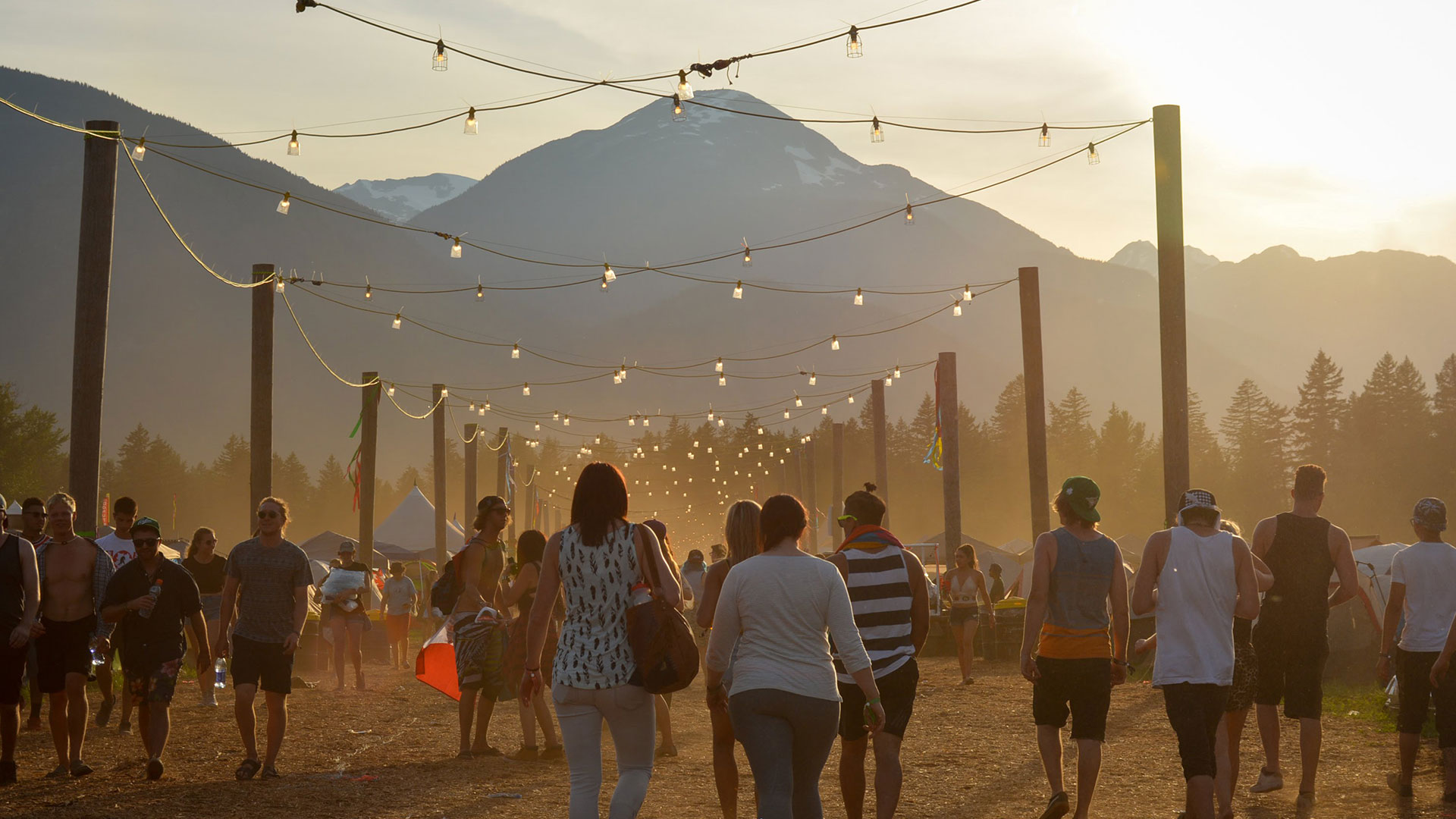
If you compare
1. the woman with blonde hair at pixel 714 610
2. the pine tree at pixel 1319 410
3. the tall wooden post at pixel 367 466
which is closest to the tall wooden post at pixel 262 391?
the tall wooden post at pixel 367 466

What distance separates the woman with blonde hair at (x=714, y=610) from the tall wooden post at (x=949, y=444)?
19534 mm

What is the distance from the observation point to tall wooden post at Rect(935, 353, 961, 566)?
2733 cm

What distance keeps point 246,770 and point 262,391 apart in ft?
39.3

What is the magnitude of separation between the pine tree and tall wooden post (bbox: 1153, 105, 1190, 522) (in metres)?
88.4

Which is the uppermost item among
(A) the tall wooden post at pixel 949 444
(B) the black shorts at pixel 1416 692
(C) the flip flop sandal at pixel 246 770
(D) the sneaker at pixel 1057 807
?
(A) the tall wooden post at pixel 949 444

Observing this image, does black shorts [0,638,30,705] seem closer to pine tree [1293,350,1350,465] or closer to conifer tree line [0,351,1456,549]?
conifer tree line [0,351,1456,549]

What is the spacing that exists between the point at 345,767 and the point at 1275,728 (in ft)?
22.5

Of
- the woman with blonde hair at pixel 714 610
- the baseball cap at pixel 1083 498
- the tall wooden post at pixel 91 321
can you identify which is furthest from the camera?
the tall wooden post at pixel 91 321

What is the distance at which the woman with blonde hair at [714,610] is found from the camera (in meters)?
7.03

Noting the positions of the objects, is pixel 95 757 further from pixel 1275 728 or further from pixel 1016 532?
pixel 1016 532

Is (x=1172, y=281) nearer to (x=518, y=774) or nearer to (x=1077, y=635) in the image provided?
(x=1077, y=635)

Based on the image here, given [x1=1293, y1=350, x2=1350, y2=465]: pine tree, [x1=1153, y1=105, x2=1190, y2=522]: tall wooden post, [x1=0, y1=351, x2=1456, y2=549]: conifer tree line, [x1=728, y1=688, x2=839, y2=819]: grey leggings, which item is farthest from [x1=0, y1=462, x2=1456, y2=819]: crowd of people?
[x1=1293, y1=350, x2=1350, y2=465]: pine tree

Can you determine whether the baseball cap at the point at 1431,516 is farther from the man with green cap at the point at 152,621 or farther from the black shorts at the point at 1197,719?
the man with green cap at the point at 152,621

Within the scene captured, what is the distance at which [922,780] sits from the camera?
32.3 ft
